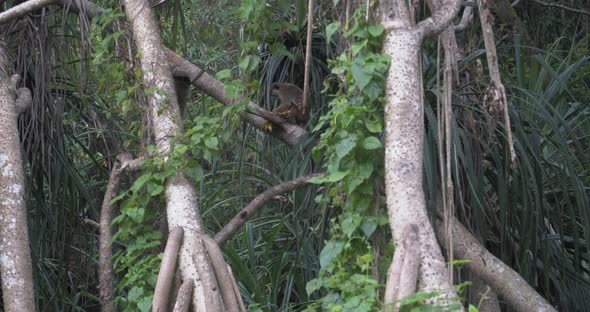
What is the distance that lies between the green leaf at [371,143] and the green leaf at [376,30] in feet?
1.03

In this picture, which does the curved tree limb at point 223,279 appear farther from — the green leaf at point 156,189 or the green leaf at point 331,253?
the green leaf at point 331,253

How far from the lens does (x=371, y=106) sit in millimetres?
2570

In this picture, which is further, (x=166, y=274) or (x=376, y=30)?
(x=166, y=274)

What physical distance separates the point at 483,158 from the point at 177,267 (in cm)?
130

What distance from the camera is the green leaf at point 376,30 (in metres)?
2.60

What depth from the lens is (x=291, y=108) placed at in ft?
13.3

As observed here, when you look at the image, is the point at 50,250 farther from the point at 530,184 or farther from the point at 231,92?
the point at 530,184

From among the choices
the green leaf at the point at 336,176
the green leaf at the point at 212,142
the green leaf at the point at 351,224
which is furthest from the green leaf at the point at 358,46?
the green leaf at the point at 212,142

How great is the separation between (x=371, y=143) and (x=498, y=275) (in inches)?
31.0

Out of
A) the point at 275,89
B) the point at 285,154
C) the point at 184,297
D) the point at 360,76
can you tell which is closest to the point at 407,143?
the point at 360,76

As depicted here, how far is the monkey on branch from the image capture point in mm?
3971

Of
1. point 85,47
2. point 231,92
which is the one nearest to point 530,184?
point 231,92

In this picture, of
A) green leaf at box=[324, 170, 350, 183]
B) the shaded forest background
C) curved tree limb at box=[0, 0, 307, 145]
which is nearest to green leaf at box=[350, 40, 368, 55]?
the shaded forest background

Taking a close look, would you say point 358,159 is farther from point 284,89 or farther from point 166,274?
point 284,89
